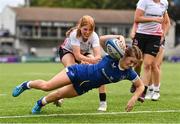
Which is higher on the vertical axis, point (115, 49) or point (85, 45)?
point (115, 49)

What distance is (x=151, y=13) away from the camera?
1205 cm

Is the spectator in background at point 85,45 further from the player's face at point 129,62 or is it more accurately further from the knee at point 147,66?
the knee at point 147,66

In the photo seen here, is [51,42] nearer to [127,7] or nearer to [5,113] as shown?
[127,7]

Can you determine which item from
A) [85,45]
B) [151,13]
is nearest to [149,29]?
[151,13]

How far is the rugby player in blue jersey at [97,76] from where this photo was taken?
885 centimetres

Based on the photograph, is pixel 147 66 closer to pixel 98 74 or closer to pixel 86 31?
pixel 86 31

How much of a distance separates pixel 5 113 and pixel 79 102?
7.89ft

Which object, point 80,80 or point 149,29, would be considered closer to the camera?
point 80,80

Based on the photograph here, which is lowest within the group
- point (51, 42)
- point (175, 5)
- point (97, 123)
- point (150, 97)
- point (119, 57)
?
point (51, 42)

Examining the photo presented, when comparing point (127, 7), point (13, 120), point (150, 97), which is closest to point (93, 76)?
point (13, 120)

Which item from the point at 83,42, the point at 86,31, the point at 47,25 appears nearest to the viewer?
the point at 86,31

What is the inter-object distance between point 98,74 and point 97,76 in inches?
1.3

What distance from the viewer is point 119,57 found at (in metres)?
8.86

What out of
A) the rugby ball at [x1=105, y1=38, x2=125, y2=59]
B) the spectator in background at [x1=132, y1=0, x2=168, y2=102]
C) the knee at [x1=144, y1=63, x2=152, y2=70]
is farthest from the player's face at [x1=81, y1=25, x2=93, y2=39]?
Answer: the knee at [x1=144, y1=63, x2=152, y2=70]
